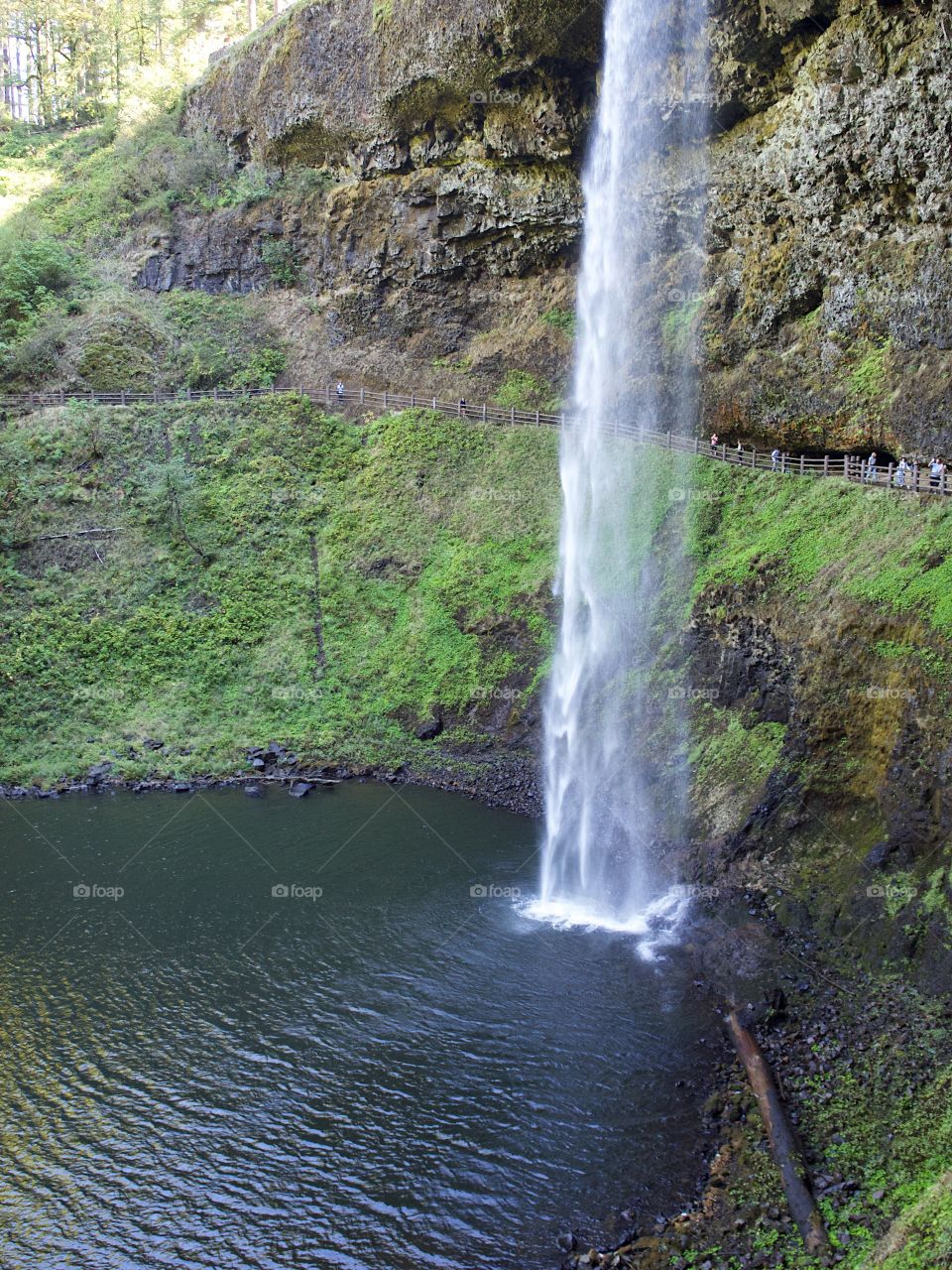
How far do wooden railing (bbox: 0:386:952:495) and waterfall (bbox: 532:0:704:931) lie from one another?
3.32ft

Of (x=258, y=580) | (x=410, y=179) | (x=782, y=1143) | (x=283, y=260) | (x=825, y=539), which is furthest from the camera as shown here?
(x=283, y=260)

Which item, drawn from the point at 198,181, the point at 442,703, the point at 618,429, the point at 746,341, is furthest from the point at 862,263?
the point at 198,181

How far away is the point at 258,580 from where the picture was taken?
125 ft

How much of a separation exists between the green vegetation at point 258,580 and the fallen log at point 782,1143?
54.3ft

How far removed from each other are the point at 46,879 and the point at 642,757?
15.9 metres

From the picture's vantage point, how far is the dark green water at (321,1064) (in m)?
14.0

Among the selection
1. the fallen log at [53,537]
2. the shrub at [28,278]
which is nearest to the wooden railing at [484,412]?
the shrub at [28,278]

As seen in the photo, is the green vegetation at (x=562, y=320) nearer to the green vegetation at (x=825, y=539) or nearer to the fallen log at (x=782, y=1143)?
the green vegetation at (x=825, y=539)

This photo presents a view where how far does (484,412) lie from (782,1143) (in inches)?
1278

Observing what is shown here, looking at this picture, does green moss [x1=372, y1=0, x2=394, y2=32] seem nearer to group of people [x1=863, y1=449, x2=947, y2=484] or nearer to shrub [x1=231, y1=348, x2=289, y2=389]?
shrub [x1=231, y1=348, x2=289, y2=389]

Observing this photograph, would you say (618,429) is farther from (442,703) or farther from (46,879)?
(46,879)

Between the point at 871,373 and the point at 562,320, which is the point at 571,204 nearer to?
the point at 562,320

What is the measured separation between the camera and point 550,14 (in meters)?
34.8

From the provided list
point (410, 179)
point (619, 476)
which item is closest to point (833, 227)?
point (619, 476)
